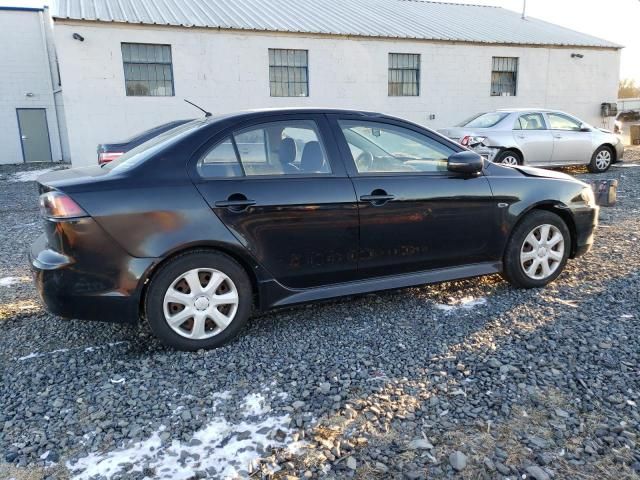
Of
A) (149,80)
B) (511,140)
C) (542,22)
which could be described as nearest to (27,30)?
(149,80)

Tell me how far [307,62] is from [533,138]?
7636 millimetres

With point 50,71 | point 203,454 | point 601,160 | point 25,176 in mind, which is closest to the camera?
point 203,454

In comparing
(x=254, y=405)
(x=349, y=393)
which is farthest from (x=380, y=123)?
(x=254, y=405)

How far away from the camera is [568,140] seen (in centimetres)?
1198

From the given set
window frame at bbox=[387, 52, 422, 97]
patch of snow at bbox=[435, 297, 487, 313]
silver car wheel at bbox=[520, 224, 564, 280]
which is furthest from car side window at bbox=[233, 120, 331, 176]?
window frame at bbox=[387, 52, 422, 97]

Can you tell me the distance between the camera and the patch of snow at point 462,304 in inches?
162

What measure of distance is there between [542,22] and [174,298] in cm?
2397

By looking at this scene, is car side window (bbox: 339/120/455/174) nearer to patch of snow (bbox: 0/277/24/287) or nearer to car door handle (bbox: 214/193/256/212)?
car door handle (bbox: 214/193/256/212)

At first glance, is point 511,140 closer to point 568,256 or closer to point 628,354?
point 568,256

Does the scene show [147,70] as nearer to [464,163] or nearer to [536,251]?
[464,163]

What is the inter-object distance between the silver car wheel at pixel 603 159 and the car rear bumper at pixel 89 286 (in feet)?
40.5

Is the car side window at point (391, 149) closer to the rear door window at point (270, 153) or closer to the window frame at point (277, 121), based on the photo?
the window frame at point (277, 121)

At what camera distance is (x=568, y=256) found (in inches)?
183

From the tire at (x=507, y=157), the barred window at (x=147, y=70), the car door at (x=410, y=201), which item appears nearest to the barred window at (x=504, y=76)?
the tire at (x=507, y=157)
